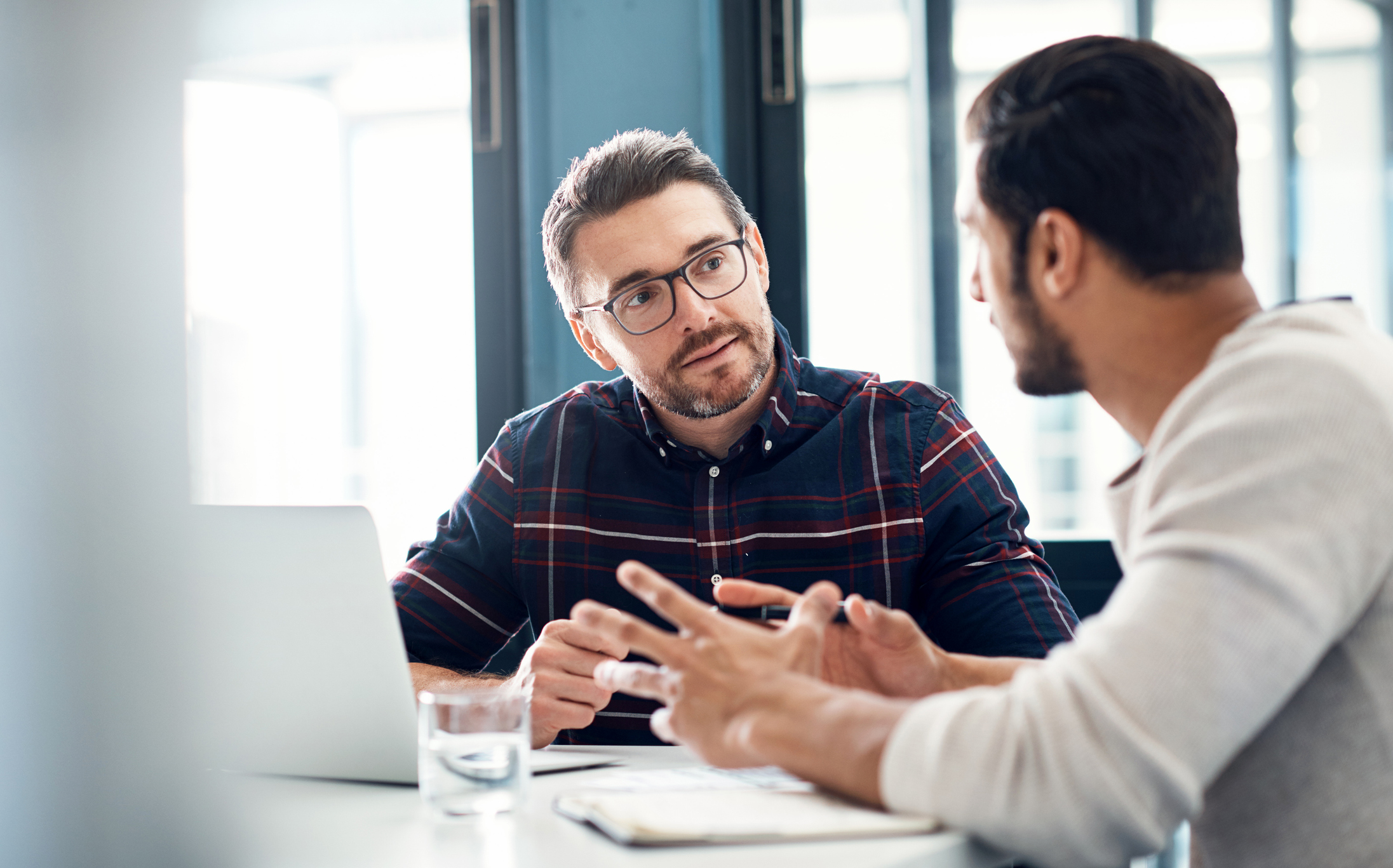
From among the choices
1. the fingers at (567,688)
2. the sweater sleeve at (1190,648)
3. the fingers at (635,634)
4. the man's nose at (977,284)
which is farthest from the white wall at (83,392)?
the man's nose at (977,284)

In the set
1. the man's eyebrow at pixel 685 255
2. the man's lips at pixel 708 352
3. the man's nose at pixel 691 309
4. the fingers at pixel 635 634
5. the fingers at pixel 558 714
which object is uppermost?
the man's eyebrow at pixel 685 255

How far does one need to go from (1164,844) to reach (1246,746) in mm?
150

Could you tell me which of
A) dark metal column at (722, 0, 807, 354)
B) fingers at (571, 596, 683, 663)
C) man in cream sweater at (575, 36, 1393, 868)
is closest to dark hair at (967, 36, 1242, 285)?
man in cream sweater at (575, 36, 1393, 868)

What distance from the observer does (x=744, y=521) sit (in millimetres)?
1426

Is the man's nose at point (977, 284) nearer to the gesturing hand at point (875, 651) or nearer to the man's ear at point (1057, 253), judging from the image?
the man's ear at point (1057, 253)

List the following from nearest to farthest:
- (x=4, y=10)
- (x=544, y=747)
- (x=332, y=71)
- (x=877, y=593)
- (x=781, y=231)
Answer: (x=4, y=10), (x=544, y=747), (x=877, y=593), (x=781, y=231), (x=332, y=71)

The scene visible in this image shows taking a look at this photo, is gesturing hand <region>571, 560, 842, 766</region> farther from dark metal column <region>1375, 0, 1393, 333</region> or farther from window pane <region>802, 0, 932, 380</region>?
dark metal column <region>1375, 0, 1393, 333</region>

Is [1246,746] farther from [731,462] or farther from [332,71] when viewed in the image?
[332,71]

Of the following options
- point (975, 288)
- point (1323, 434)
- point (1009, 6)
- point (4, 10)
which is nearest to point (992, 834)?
point (1323, 434)

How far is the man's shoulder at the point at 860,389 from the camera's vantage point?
1476 mm

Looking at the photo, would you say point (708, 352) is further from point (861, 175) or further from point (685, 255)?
point (861, 175)

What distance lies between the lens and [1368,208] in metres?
2.04

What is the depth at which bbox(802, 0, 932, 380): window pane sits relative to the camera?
2055 millimetres

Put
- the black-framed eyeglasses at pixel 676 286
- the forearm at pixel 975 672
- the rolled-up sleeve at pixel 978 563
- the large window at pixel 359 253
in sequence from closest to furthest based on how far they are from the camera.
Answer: the forearm at pixel 975 672, the rolled-up sleeve at pixel 978 563, the black-framed eyeglasses at pixel 676 286, the large window at pixel 359 253
